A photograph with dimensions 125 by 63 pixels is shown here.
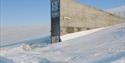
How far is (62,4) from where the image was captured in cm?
1255

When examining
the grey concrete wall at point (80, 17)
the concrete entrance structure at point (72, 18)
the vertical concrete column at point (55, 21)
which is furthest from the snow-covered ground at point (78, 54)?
the grey concrete wall at point (80, 17)

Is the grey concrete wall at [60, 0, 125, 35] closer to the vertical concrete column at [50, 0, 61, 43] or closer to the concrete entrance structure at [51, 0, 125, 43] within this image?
the concrete entrance structure at [51, 0, 125, 43]

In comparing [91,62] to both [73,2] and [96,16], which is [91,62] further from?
[96,16]

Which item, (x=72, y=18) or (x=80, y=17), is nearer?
(x=72, y=18)

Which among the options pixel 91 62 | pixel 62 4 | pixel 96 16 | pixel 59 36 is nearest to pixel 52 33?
pixel 59 36

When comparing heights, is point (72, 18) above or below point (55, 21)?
above

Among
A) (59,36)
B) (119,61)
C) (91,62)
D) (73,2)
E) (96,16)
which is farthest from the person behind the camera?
(96,16)

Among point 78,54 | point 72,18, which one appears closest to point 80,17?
point 72,18

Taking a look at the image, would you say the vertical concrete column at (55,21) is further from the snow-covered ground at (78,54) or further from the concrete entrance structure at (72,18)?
the snow-covered ground at (78,54)

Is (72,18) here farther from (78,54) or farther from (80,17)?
(78,54)

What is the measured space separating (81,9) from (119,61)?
388 inches

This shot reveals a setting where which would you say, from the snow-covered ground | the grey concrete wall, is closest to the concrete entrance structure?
the grey concrete wall

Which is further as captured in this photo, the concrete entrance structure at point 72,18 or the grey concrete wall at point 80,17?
the grey concrete wall at point 80,17

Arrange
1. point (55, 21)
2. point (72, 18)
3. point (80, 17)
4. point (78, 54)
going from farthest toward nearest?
point (80, 17)
point (72, 18)
point (55, 21)
point (78, 54)
